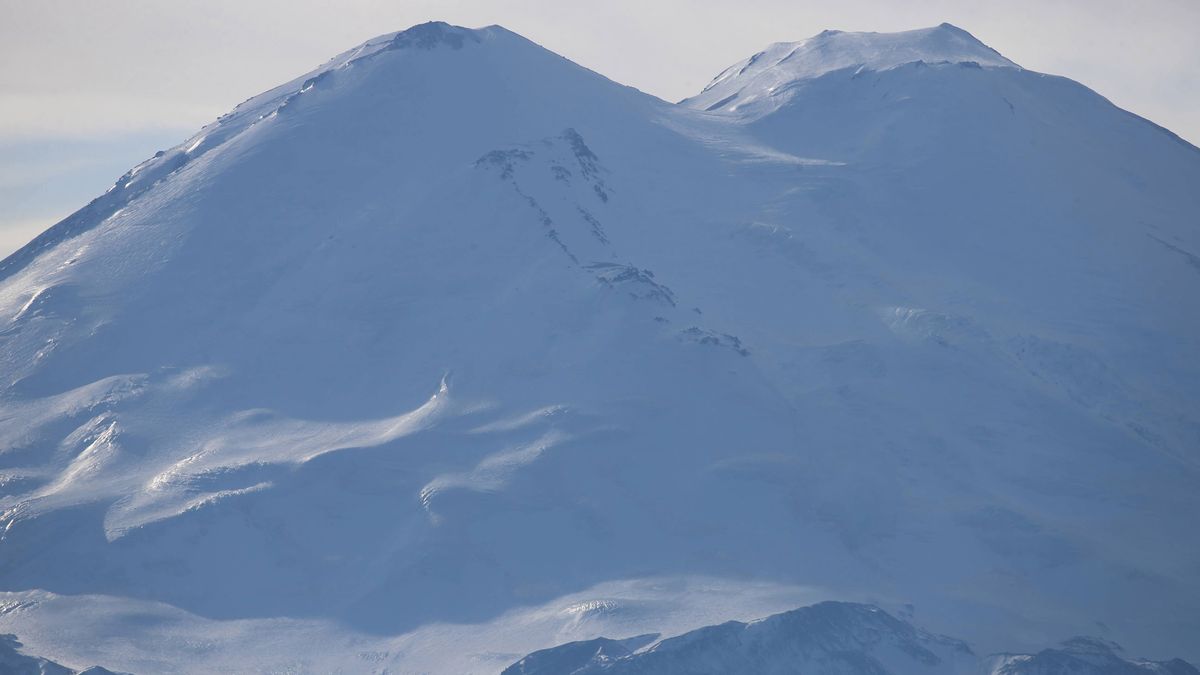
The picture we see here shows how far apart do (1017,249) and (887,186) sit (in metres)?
15.0

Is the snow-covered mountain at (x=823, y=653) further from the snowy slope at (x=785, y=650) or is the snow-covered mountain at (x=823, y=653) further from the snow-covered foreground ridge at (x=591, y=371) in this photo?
the snow-covered foreground ridge at (x=591, y=371)

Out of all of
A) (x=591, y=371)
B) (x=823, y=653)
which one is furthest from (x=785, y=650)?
(x=591, y=371)

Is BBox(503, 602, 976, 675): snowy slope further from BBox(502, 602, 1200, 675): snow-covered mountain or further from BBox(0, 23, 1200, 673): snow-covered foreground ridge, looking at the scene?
BBox(0, 23, 1200, 673): snow-covered foreground ridge

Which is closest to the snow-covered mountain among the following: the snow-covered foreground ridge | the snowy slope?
the snowy slope

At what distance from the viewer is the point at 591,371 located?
14688 centimetres

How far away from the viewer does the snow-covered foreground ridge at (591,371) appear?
129 m

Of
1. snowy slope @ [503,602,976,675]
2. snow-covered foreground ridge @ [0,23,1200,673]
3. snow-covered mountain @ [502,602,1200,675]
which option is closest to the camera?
snowy slope @ [503,602,976,675]

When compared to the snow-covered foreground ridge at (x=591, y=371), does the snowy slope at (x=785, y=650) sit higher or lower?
lower

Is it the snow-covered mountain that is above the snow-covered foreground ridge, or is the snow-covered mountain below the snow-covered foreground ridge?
below

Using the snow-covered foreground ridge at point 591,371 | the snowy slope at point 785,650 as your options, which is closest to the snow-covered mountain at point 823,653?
the snowy slope at point 785,650

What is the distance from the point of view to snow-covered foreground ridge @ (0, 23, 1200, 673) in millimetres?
129250

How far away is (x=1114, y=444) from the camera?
5738 inches

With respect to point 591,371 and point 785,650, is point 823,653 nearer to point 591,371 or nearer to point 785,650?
point 785,650

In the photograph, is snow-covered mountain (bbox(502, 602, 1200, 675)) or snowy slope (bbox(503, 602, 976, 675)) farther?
snow-covered mountain (bbox(502, 602, 1200, 675))
